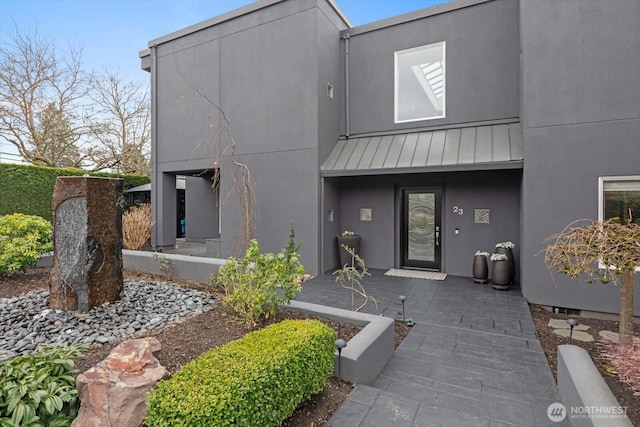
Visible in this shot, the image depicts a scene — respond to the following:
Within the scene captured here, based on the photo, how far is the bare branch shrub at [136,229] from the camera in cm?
957

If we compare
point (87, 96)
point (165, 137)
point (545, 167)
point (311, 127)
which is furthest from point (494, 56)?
point (87, 96)

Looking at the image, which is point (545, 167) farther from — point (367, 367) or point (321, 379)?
point (321, 379)

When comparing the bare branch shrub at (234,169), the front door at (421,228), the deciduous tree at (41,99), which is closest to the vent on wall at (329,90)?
the bare branch shrub at (234,169)

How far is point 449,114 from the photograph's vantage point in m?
7.31

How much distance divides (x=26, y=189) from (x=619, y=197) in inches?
574

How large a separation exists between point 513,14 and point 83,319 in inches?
363

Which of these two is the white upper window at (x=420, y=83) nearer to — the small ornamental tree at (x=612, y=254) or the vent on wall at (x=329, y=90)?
the vent on wall at (x=329, y=90)

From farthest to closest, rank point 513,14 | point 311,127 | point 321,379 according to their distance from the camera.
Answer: point 311,127 < point 513,14 < point 321,379

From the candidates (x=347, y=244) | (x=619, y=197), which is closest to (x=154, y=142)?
(x=347, y=244)

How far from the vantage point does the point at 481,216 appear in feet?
23.2

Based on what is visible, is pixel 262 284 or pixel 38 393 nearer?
pixel 38 393

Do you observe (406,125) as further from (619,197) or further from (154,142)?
(154,142)

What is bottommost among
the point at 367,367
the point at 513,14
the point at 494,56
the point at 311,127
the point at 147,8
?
the point at 367,367

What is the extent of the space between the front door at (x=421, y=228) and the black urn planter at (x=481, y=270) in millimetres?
1083
